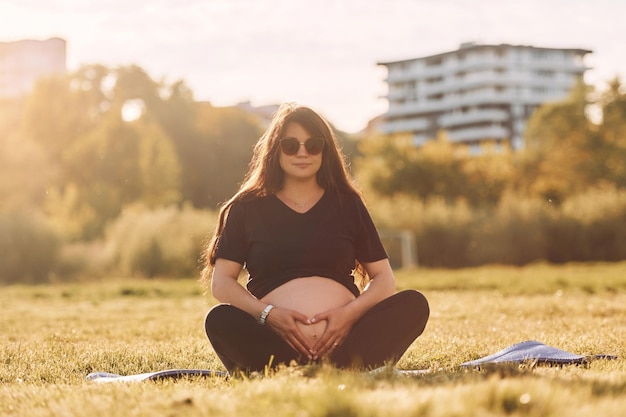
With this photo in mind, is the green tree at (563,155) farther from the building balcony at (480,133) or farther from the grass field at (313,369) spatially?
the building balcony at (480,133)

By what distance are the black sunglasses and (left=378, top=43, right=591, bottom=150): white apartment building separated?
409 ft

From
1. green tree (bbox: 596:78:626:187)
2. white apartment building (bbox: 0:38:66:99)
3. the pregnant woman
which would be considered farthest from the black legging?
white apartment building (bbox: 0:38:66:99)

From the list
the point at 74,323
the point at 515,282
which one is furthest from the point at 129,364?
the point at 515,282

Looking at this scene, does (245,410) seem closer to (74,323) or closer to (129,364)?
(129,364)

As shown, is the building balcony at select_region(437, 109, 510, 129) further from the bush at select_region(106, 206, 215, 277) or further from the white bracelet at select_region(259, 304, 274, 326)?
the white bracelet at select_region(259, 304, 274, 326)

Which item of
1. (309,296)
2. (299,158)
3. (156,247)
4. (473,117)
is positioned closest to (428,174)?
(156,247)

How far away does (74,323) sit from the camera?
→ 1180 cm

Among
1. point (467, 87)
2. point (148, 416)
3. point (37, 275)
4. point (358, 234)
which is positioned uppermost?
point (467, 87)

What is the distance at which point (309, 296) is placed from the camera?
18.6 feet

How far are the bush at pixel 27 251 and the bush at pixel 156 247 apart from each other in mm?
1715

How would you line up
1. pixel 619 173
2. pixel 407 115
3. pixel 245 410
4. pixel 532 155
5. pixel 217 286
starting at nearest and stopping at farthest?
pixel 245 410 → pixel 217 286 → pixel 619 173 → pixel 532 155 → pixel 407 115

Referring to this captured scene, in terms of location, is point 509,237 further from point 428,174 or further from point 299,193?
point 299,193

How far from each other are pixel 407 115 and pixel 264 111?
917 inches

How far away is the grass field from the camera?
357cm
